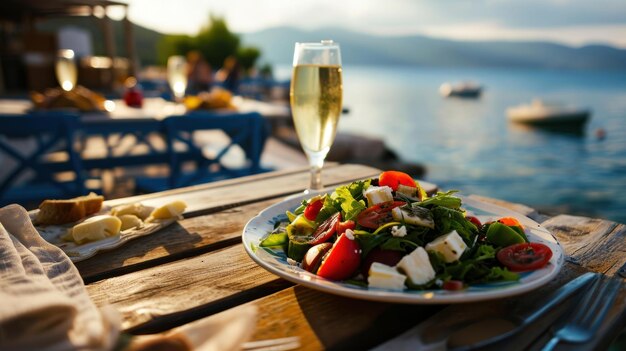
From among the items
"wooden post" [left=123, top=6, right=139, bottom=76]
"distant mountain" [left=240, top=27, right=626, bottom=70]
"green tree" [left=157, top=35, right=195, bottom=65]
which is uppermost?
"distant mountain" [left=240, top=27, right=626, bottom=70]

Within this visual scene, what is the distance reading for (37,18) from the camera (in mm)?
13188

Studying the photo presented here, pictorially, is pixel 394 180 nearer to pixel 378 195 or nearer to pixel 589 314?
pixel 378 195

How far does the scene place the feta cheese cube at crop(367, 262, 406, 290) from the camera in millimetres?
771

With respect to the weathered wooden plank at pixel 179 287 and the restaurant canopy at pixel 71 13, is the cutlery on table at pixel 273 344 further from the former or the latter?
the restaurant canopy at pixel 71 13

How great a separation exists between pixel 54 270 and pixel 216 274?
1.02 ft

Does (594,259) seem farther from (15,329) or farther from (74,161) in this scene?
(74,161)

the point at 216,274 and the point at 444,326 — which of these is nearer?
the point at 444,326

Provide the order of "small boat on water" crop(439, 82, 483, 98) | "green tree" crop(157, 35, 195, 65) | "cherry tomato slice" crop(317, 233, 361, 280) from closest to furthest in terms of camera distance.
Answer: "cherry tomato slice" crop(317, 233, 361, 280) < "green tree" crop(157, 35, 195, 65) < "small boat on water" crop(439, 82, 483, 98)

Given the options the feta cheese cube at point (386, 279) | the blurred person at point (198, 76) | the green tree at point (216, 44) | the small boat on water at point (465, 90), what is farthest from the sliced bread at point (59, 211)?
the small boat on water at point (465, 90)

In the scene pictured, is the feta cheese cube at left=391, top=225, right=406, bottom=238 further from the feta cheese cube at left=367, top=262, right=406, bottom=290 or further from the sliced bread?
the sliced bread

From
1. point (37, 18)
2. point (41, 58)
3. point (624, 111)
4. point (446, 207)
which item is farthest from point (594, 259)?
point (624, 111)

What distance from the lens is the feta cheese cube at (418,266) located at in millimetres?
782

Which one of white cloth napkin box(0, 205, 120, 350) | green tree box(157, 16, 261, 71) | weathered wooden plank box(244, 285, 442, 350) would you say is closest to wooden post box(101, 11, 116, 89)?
white cloth napkin box(0, 205, 120, 350)

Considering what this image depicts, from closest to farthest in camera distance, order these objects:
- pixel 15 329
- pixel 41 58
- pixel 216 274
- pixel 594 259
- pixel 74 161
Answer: pixel 15 329 < pixel 216 274 < pixel 594 259 < pixel 74 161 < pixel 41 58
